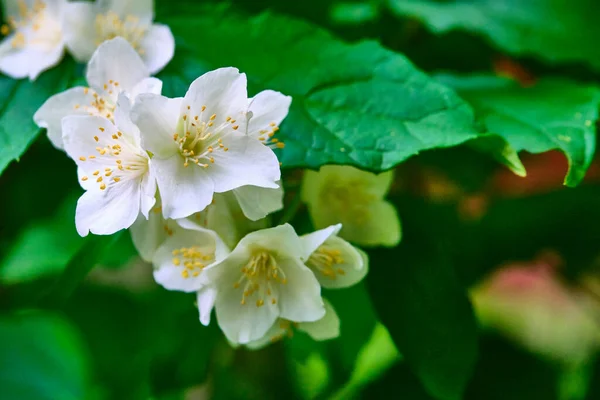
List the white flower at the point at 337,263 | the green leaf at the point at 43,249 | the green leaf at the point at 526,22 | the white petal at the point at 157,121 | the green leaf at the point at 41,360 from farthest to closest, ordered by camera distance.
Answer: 1. the green leaf at the point at 41,360
2. the green leaf at the point at 43,249
3. the green leaf at the point at 526,22
4. the white flower at the point at 337,263
5. the white petal at the point at 157,121

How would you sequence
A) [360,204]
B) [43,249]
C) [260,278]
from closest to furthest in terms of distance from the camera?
[260,278] → [360,204] → [43,249]

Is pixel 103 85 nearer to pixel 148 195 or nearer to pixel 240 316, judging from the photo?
pixel 148 195

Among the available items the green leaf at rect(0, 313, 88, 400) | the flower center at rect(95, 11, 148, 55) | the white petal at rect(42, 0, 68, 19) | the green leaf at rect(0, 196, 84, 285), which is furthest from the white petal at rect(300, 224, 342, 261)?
the green leaf at rect(0, 313, 88, 400)

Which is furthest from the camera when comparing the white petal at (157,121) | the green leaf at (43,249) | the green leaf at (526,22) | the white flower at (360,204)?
the green leaf at (43,249)

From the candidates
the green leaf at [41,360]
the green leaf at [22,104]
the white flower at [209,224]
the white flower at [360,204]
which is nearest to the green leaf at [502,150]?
the white flower at [360,204]

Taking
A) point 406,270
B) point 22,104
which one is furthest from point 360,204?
point 22,104

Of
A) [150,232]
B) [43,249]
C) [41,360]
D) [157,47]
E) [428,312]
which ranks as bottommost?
[41,360]

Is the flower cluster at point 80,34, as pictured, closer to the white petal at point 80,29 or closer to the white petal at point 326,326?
the white petal at point 80,29
